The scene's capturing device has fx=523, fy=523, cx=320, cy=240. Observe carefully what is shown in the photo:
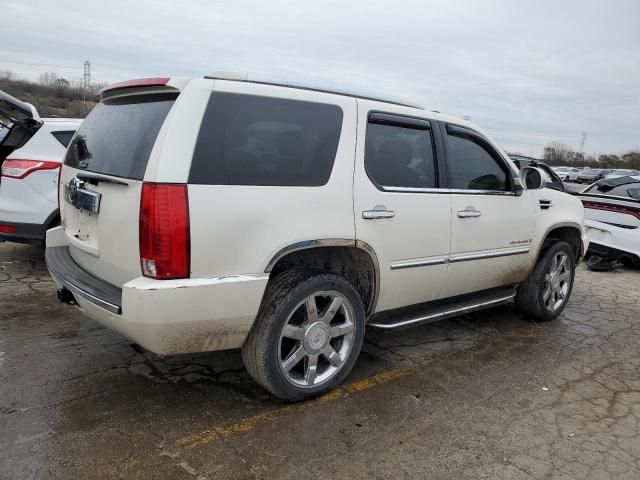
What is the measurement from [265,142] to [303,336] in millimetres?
1167

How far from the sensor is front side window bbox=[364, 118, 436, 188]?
3451mm

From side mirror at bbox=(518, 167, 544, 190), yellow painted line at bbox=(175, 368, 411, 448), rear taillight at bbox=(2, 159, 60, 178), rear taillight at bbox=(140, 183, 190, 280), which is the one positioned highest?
side mirror at bbox=(518, 167, 544, 190)

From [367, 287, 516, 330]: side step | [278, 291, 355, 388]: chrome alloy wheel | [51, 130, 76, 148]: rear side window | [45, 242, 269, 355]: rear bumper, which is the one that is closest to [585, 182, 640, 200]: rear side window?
[367, 287, 516, 330]: side step

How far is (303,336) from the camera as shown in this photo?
3.15m

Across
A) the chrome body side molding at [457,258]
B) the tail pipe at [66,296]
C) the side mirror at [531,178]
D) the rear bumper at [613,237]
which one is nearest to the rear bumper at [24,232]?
the tail pipe at [66,296]

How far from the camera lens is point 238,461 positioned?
104 inches

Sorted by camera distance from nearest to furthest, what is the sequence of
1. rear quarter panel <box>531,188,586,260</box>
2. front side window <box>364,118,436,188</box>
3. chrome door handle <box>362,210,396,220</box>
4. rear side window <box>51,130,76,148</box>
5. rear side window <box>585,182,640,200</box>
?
chrome door handle <box>362,210,396,220</box>
front side window <box>364,118,436,188</box>
rear quarter panel <box>531,188,586,260</box>
rear side window <box>51,130,76,148</box>
rear side window <box>585,182,640,200</box>

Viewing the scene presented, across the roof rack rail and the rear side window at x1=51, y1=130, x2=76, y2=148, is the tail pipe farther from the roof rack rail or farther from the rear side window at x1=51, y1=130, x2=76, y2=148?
the rear side window at x1=51, y1=130, x2=76, y2=148

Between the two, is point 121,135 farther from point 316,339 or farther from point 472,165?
point 472,165

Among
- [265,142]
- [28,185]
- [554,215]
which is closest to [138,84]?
[265,142]

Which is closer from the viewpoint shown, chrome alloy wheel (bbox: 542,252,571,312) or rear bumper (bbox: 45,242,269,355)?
rear bumper (bbox: 45,242,269,355)

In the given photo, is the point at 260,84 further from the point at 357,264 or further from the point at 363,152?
the point at 357,264

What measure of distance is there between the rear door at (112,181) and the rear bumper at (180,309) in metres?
0.15

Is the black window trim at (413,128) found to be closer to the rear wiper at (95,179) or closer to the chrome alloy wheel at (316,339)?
the chrome alloy wheel at (316,339)
